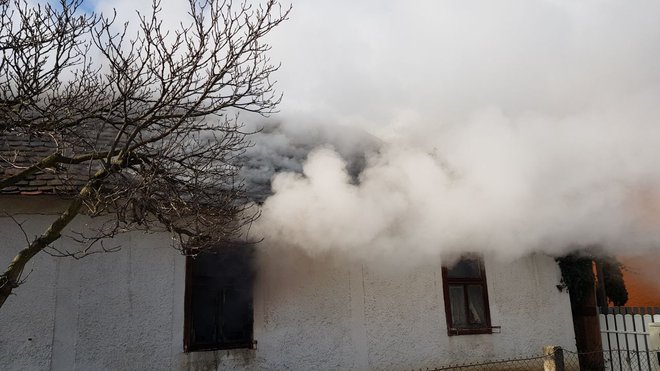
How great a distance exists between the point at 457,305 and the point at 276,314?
118 inches

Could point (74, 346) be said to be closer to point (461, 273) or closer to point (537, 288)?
point (461, 273)

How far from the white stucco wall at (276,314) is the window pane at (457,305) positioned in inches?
11.6

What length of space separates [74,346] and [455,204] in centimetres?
532

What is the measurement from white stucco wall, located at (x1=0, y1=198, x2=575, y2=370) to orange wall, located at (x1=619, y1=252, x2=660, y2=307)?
1.78 m

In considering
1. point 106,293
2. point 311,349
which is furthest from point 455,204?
point 106,293

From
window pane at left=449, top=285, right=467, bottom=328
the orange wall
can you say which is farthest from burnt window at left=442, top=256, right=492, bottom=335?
the orange wall

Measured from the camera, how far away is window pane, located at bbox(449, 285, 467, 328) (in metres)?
8.59

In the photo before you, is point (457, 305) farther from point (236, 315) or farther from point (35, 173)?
point (35, 173)

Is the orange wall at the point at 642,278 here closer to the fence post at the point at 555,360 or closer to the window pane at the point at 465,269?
the window pane at the point at 465,269

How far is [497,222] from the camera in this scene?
8.14 m

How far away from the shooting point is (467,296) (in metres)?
8.76

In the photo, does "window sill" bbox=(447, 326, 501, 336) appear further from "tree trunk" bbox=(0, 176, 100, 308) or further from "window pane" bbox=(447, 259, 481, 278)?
"tree trunk" bbox=(0, 176, 100, 308)

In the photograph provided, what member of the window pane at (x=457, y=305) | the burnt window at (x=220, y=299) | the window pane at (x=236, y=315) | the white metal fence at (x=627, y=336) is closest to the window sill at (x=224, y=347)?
the burnt window at (x=220, y=299)

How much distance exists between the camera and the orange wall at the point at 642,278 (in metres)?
9.76
